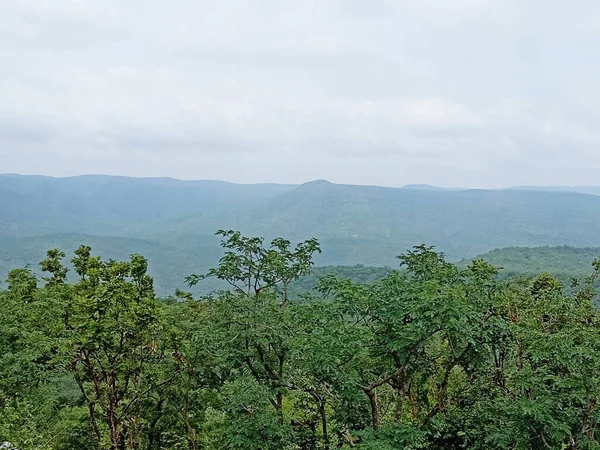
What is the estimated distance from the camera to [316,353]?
22.9 ft

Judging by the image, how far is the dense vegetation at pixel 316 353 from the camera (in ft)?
23.2

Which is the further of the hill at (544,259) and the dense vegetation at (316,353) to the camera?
the hill at (544,259)

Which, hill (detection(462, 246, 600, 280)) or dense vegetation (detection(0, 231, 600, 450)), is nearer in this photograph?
dense vegetation (detection(0, 231, 600, 450))

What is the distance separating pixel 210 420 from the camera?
1042cm

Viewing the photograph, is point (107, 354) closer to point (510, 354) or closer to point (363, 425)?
point (363, 425)

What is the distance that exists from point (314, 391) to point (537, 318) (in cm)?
436

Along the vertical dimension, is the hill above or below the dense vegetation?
below

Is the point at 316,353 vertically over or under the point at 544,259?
over

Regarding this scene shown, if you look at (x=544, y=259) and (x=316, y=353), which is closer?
(x=316, y=353)

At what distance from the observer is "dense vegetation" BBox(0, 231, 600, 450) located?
7.08 meters

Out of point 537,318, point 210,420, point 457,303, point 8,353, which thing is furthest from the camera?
point 210,420

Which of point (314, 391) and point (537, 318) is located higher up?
point (537, 318)

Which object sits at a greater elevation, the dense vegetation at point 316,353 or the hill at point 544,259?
the dense vegetation at point 316,353

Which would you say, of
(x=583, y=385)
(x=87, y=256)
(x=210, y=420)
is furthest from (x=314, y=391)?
(x=87, y=256)
